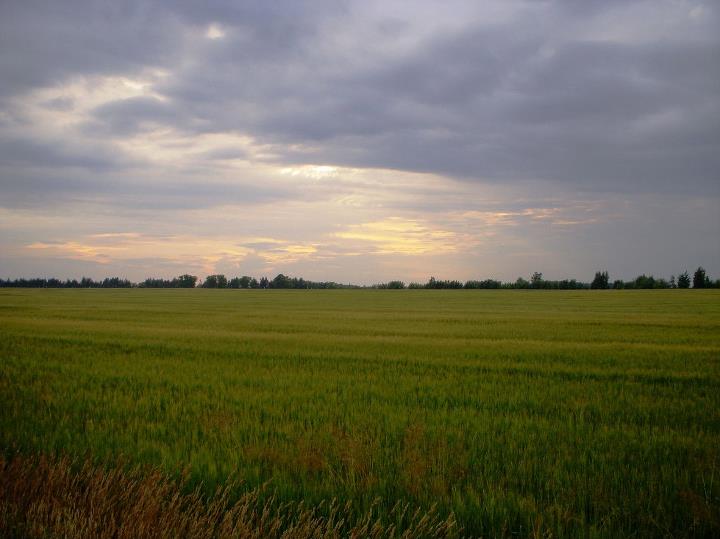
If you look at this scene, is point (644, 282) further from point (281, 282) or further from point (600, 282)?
point (281, 282)

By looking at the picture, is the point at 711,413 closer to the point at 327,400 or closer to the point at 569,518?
the point at 569,518

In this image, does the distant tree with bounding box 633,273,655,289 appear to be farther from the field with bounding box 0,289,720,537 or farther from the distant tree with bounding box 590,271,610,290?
the field with bounding box 0,289,720,537

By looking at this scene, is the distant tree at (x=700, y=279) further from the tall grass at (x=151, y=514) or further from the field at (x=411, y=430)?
the tall grass at (x=151, y=514)

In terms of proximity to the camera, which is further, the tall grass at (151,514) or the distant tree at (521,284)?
the distant tree at (521,284)

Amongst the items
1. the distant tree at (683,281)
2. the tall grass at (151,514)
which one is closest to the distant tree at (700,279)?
the distant tree at (683,281)

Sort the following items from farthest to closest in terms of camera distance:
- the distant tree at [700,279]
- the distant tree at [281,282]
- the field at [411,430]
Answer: the distant tree at [281,282], the distant tree at [700,279], the field at [411,430]

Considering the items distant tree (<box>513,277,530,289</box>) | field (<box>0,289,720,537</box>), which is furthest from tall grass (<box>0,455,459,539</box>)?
distant tree (<box>513,277,530,289</box>)

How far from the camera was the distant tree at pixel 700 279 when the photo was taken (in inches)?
4230

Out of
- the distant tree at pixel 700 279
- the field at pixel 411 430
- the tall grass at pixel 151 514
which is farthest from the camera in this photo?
the distant tree at pixel 700 279

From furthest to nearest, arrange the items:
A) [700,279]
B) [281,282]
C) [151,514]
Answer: [281,282] < [700,279] < [151,514]

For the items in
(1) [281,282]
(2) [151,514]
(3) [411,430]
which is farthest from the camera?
(1) [281,282]

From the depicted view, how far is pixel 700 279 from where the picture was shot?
4296 inches

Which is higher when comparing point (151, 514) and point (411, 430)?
point (151, 514)

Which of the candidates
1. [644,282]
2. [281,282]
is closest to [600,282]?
[644,282]
